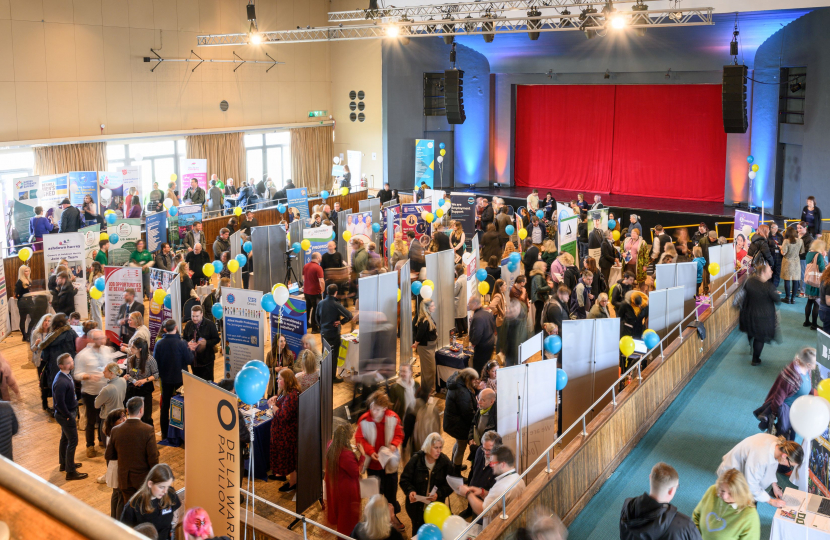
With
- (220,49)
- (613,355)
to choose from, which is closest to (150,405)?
(613,355)

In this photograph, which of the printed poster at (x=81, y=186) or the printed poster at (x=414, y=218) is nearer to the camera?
the printed poster at (x=414, y=218)

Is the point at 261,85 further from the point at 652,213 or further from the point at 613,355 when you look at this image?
the point at 613,355

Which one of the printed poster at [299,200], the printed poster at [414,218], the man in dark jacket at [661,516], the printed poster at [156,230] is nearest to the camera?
the man in dark jacket at [661,516]

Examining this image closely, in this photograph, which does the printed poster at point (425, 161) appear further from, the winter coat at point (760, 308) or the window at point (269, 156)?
the winter coat at point (760, 308)

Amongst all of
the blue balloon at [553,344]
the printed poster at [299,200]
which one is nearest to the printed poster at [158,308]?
the blue balloon at [553,344]

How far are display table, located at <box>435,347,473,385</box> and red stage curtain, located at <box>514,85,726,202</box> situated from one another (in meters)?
13.0

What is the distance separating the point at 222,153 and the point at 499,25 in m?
7.65

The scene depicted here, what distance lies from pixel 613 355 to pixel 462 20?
896 cm

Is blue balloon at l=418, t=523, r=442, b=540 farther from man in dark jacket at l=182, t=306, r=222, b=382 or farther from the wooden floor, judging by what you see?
man in dark jacket at l=182, t=306, r=222, b=382

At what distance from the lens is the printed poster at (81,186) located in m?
14.0

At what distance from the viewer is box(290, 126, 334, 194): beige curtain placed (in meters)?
20.7

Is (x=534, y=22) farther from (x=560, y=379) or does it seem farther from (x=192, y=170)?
(x=560, y=379)

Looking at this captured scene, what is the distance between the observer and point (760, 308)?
8297mm

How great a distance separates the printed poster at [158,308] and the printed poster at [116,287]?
0.47 meters
